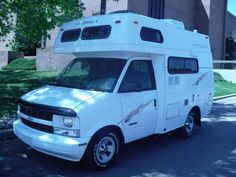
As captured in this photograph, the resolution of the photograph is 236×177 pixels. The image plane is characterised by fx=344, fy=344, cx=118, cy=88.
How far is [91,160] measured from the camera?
5719 millimetres

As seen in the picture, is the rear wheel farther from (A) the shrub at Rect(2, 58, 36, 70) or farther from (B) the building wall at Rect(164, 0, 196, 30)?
(B) the building wall at Rect(164, 0, 196, 30)

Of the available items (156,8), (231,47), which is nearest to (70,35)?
(156,8)

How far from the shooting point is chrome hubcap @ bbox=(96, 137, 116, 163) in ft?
19.2

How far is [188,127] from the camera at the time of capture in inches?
342

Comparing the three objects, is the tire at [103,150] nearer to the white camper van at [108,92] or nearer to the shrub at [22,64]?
the white camper van at [108,92]

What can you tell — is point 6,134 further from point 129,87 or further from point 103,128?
point 129,87

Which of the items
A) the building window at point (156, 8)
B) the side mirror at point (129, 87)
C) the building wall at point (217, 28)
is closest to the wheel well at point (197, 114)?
the side mirror at point (129, 87)

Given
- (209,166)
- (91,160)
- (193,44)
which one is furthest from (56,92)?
(193,44)

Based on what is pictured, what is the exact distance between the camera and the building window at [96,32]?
6445mm

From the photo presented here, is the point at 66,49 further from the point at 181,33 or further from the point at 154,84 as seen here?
the point at 181,33

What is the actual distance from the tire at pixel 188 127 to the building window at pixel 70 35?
11.4 ft

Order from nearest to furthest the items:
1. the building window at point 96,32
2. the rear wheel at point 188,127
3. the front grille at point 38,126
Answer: the front grille at point 38,126 < the building window at point 96,32 < the rear wheel at point 188,127

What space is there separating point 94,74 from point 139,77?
2.92 feet

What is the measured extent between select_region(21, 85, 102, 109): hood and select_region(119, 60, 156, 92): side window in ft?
2.18
